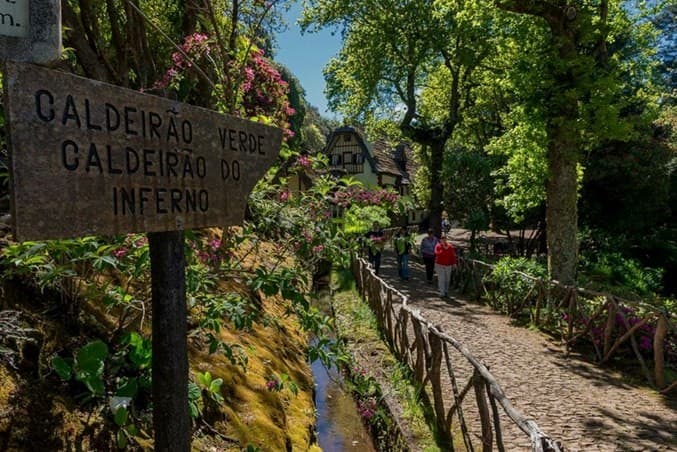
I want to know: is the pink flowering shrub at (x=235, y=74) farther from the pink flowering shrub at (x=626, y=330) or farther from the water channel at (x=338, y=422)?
the pink flowering shrub at (x=626, y=330)

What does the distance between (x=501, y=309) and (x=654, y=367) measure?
182 inches

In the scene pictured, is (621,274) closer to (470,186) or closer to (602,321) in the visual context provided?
(470,186)

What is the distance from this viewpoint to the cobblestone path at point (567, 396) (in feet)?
16.4

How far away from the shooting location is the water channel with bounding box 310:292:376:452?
583cm

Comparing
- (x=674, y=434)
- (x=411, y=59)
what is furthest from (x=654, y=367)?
(x=411, y=59)

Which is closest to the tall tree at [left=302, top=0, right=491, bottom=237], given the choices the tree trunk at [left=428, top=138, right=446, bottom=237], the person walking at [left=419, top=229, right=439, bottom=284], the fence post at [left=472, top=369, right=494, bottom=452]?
the tree trunk at [left=428, top=138, right=446, bottom=237]

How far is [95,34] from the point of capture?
26.5ft

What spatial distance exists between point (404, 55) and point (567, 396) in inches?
726

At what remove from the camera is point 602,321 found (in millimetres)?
7863

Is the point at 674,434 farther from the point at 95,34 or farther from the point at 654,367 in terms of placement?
the point at 95,34

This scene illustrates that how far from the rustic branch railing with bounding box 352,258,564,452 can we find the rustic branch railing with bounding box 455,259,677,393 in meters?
2.32

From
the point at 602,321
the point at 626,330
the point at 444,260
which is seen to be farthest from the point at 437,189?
the point at 626,330

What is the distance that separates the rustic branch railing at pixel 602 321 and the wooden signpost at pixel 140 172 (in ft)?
22.6

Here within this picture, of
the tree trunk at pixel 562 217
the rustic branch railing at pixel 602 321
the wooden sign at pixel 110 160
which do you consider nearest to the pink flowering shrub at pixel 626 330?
the rustic branch railing at pixel 602 321
